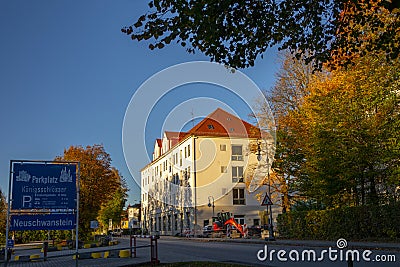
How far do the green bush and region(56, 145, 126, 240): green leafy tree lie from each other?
15.5 metres

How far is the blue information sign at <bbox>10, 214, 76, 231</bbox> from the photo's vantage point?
37.8ft

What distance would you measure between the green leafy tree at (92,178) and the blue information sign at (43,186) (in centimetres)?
2461

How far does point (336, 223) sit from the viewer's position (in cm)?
2505

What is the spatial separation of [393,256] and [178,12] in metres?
10.6

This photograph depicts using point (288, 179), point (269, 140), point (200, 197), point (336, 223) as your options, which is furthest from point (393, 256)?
point (200, 197)

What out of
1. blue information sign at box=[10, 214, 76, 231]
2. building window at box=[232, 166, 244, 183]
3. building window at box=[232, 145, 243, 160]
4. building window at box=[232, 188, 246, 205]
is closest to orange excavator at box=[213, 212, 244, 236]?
Result: building window at box=[232, 188, 246, 205]

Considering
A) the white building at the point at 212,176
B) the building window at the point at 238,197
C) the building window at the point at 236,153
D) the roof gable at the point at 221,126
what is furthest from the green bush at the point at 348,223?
the roof gable at the point at 221,126

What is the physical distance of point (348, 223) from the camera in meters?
24.2

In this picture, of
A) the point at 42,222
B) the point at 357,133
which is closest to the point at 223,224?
the point at 357,133

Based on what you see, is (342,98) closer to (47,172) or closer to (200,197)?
(47,172)

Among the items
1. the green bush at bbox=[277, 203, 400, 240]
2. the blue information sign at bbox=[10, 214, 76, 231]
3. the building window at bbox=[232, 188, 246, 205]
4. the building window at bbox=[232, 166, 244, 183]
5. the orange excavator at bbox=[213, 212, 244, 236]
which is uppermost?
the building window at bbox=[232, 166, 244, 183]

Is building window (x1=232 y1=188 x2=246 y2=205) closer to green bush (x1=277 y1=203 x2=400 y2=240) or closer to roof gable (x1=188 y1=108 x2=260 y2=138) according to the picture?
roof gable (x1=188 y1=108 x2=260 y2=138)

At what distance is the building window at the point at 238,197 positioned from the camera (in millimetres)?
56812

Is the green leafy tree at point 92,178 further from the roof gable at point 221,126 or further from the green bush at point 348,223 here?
the roof gable at point 221,126
